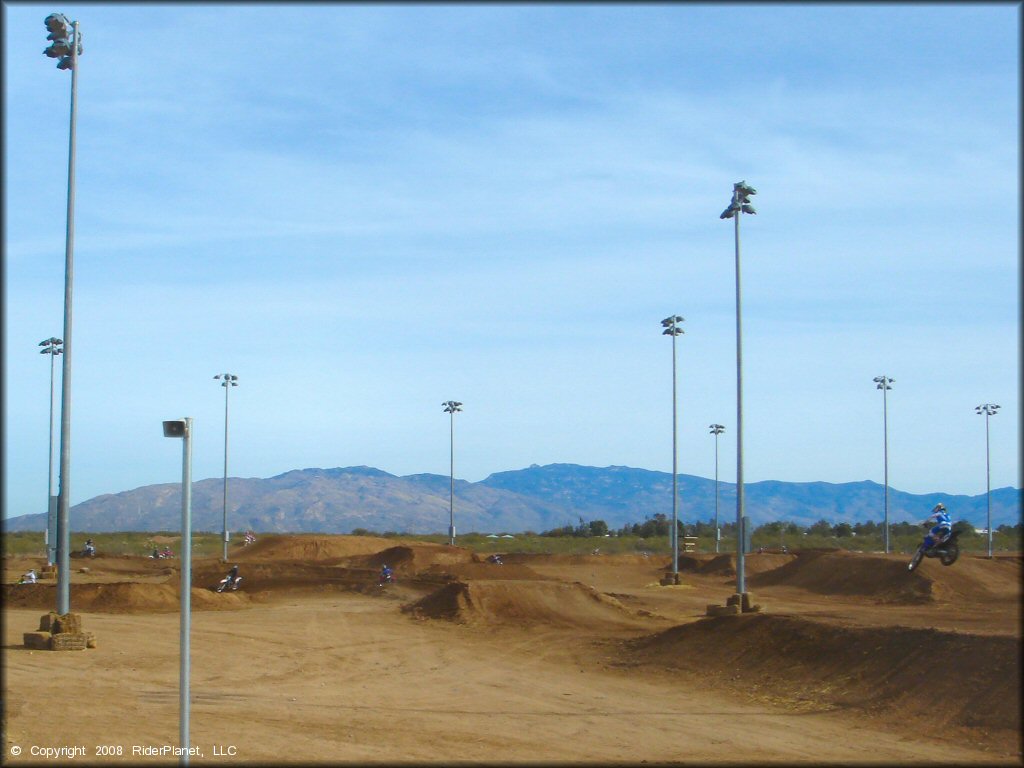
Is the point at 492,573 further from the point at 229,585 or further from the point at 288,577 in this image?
the point at 229,585

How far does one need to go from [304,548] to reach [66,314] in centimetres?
5375

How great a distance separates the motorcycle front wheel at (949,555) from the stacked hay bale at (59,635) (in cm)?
1902

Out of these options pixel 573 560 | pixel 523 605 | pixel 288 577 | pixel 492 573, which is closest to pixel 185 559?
pixel 523 605

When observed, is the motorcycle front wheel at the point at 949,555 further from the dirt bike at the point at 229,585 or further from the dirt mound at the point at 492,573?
the dirt bike at the point at 229,585

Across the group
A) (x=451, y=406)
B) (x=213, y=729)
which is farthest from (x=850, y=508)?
(x=213, y=729)

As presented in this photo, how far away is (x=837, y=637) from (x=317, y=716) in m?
11.0

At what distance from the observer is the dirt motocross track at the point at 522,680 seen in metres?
15.6

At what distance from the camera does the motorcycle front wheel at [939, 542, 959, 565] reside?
1717 cm

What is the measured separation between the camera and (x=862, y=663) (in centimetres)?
2055

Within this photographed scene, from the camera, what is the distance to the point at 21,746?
14039mm

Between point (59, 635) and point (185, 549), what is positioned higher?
point (185, 549)

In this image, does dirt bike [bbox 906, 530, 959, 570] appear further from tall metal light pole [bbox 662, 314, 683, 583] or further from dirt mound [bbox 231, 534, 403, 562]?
dirt mound [bbox 231, 534, 403, 562]

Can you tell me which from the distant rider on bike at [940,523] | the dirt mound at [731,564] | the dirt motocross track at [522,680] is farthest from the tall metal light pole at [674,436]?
the distant rider on bike at [940,523]

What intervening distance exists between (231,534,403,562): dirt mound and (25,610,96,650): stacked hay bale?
156 feet
